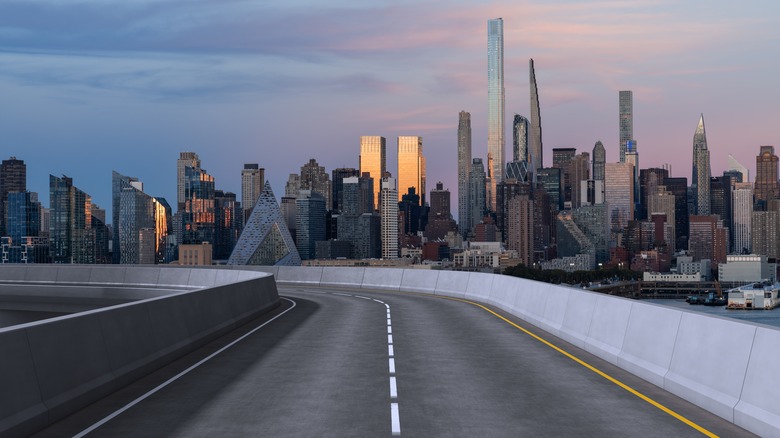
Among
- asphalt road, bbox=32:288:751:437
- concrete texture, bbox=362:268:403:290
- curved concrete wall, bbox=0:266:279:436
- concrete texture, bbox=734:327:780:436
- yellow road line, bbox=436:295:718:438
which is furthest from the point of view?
concrete texture, bbox=362:268:403:290

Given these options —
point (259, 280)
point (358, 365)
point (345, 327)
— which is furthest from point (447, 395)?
point (259, 280)

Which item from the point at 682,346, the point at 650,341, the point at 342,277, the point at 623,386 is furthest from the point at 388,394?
the point at 342,277

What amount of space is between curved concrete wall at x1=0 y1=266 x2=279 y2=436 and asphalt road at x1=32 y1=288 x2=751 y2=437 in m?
0.29

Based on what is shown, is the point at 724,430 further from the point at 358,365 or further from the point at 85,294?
the point at 85,294

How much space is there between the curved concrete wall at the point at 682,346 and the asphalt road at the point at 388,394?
29cm

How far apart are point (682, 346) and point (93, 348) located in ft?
30.1

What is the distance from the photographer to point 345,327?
26.1 metres

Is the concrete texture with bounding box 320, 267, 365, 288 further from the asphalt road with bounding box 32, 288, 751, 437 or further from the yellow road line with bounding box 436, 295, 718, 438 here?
the asphalt road with bounding box 32, 288, 751, 437

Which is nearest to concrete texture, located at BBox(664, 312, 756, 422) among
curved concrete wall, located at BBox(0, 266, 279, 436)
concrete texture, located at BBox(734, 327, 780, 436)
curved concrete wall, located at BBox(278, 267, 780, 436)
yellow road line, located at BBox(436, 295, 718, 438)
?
curved concrete wall, located at BBox(278, 267, 780, 436)

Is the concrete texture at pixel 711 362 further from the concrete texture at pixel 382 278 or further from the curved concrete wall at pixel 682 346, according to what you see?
the concrete texture at pixel 382 278

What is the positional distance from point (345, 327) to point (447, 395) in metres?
11.9

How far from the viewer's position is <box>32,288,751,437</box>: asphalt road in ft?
39.3

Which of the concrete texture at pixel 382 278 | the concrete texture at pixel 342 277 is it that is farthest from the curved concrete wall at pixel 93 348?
the concrete texture at pixel 342 277

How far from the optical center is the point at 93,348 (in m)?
14.3
